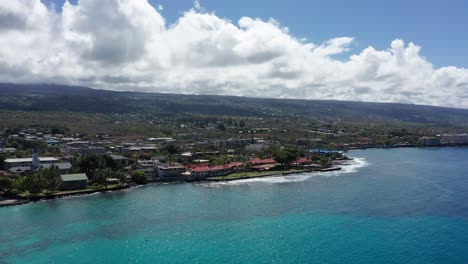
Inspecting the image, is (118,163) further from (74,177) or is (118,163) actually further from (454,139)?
(454,139)

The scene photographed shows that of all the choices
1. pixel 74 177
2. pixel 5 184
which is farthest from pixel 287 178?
pixel 5 184

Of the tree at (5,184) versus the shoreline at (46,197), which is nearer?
the shoreline at (46,197)

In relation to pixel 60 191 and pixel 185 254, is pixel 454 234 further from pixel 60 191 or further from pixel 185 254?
pixel 60 191

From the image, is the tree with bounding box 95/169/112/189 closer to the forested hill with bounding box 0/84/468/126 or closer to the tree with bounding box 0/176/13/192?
the tree with bounding box 0/176/13/192

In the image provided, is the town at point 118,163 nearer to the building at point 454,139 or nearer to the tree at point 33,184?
the tree at point 33,184

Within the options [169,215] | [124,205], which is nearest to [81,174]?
[124,205]

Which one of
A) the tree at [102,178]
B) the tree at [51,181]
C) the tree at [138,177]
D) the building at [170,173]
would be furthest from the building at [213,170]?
the tree at [51,181]

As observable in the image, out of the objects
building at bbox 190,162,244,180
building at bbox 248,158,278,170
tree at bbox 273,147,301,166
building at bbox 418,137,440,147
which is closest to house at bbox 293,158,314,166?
tree at bbox 273,147,301,166
